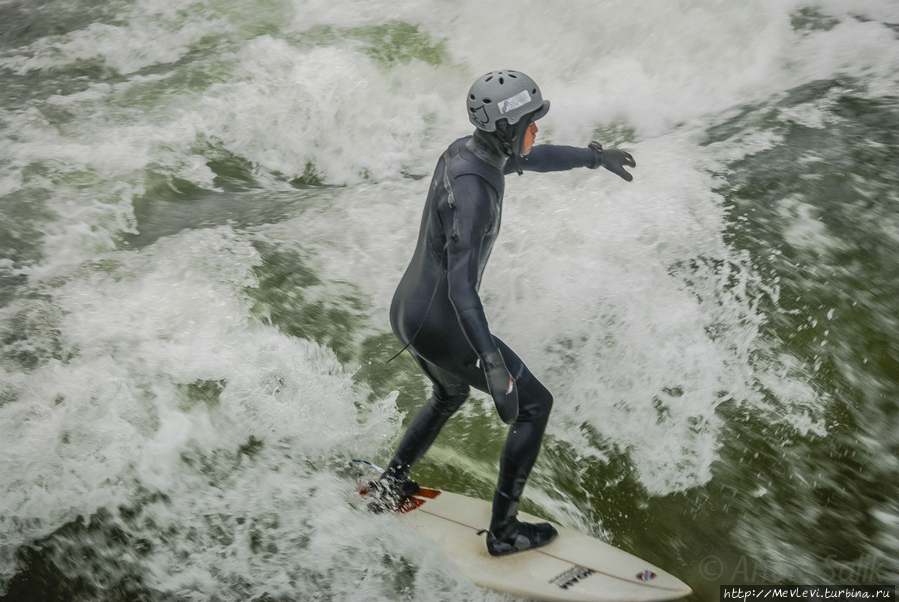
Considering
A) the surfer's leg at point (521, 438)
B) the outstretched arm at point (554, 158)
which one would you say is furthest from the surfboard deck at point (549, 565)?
the outstretched arm at point (554, 158)

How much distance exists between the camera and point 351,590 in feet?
10.1

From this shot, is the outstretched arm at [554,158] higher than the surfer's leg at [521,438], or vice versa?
the outstretched arm at [554,158]

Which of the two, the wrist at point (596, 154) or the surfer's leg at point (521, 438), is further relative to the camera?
the wrist at point (596, 154)

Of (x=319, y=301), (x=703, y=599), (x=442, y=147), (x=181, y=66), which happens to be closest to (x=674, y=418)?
(x=703, y=599)

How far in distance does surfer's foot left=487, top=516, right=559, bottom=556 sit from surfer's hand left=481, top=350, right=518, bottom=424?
0.74 meters

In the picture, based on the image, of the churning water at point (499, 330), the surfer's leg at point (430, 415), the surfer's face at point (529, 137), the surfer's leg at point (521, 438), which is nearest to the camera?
the surfer's face at point (529, 137)

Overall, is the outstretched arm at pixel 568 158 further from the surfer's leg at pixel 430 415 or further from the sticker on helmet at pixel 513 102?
the surfer's leg at pixel 430 415

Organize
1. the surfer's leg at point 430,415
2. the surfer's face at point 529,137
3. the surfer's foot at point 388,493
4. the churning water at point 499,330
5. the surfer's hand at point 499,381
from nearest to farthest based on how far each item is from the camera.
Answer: the surfer's hand at point 499,381 → the surfer's face at point 529,137 → the surfer's leg at point 430,415 → the churning water at point 499,330 → the surfer's foot at point 388,493

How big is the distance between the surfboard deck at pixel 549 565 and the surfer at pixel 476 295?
0.08 m

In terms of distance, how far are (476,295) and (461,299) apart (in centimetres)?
6

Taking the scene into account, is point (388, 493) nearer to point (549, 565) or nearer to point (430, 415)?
point (430, 415)

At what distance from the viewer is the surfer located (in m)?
2.49

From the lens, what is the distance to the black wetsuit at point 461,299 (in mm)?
2488

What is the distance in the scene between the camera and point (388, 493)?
333 centimetres
